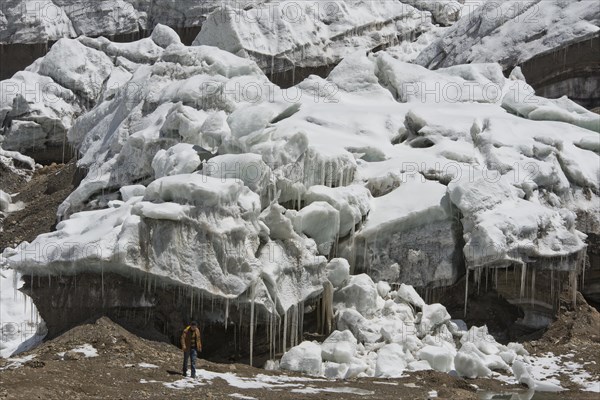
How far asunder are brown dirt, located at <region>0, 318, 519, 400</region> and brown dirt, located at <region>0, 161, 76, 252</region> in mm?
13532

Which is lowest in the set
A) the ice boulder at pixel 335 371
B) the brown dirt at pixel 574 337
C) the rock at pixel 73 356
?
the ice boulder at pixel 335 371

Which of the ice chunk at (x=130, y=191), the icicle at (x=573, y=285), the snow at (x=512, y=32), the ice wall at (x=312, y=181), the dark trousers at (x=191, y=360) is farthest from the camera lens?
the snow at (x=512, y=32)

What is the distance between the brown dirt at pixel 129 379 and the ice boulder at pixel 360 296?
2.99 meters

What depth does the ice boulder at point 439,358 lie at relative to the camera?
76.0 feet

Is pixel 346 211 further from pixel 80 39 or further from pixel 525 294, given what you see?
pixel 80 39

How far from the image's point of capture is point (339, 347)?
2358 cm

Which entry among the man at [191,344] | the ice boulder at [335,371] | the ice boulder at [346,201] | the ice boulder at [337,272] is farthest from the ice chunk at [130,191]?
the man at [191,344]

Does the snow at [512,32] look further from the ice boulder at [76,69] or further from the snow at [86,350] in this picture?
the snow at [86,350]

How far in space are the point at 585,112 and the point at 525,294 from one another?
9.08 m

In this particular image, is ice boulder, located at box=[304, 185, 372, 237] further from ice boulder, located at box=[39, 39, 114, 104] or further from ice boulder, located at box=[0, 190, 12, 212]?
ice boulder, located at box=[39, 39, 114, 104]

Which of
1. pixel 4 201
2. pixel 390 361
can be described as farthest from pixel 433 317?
pixel 4 201

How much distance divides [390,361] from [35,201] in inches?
761

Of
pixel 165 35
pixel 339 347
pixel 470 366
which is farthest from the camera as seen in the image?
pixel 165 35

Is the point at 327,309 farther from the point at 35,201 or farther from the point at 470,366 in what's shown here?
the point at 35,201
